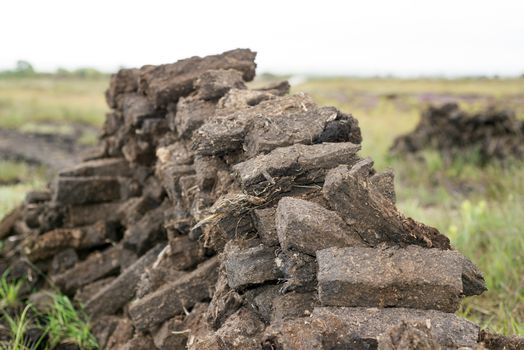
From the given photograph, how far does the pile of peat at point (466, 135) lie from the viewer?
12.5 m

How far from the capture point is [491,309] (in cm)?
452

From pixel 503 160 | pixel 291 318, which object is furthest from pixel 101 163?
pixel 503 160

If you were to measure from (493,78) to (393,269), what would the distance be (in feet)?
208

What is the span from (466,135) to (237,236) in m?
11.6

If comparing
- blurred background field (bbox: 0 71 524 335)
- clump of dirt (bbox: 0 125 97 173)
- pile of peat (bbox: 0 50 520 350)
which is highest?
pile of peat (bbox: 0 50 520 350)

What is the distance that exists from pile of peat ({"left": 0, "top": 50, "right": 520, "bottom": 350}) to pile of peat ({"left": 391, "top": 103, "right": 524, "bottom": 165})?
9467mm

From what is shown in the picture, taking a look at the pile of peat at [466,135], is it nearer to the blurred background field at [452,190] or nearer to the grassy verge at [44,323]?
the blurred background field at [452,190]

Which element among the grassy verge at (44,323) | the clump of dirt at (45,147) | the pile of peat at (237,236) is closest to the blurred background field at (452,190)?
the clump of dirt at (45,147)

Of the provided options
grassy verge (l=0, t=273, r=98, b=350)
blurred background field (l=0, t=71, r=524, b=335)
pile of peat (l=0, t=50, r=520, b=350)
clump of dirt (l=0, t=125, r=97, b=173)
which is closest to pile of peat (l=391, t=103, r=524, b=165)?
blurred background field (l=0, t=71, r=524, b=335)

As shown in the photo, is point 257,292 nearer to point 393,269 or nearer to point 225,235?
point 225,235

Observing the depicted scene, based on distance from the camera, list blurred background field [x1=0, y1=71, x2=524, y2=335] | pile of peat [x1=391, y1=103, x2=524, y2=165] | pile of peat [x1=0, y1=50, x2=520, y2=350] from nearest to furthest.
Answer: pile of peat [x1=0, y1=50, x2=520, y2=350], blurred background field [x1=0, y1=71, x2=524, y2=335], pile of peat [x1=391, y1=103, x2=524, y2=165]

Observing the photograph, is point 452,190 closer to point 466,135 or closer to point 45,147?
point 466,135

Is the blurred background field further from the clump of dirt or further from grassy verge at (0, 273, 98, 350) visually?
grassy verge at (0, 273, 98, 350)

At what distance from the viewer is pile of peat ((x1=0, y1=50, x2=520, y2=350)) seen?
209cm
